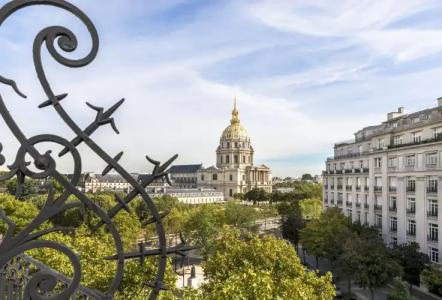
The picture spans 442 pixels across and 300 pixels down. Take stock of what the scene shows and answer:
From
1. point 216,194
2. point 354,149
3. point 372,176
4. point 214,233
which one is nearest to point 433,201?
point 372,176

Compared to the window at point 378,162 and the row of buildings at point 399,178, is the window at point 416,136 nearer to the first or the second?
the row of buildings at point 399,178

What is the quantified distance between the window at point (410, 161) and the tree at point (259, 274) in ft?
65.9

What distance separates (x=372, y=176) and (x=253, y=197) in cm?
8159

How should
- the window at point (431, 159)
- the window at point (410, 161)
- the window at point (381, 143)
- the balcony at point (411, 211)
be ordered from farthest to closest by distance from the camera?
the window at point (381, 143) → the window at point (410, 161) → the balcony at point (411, 211) → the window at point (431, 159)

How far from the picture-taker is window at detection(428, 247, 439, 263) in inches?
1273

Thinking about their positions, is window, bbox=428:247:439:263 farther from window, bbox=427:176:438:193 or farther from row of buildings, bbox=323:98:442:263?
window, bbox=427:176:438:193

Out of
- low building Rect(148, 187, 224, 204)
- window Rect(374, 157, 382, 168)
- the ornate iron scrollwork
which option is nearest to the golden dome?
low building Rect(148, 187, 224, 204)

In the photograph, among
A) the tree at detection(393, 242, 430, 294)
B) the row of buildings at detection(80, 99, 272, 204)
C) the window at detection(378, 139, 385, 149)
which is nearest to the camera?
the tree at detection(393, 242, 430, 294)

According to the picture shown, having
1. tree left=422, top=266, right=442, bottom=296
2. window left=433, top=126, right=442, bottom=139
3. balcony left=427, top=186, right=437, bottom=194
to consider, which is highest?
window left=433, top=126, right=442, bottom=139

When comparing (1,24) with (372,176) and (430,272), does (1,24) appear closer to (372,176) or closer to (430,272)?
(430,272)

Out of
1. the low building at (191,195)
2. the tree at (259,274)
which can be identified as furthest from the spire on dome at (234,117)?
the tree at (259,274)

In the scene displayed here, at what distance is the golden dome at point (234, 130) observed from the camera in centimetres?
16000

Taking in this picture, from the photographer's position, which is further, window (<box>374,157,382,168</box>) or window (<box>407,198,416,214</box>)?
window (<box>374,157,382,168</box>)

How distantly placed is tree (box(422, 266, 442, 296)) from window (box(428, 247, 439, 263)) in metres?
2.41
